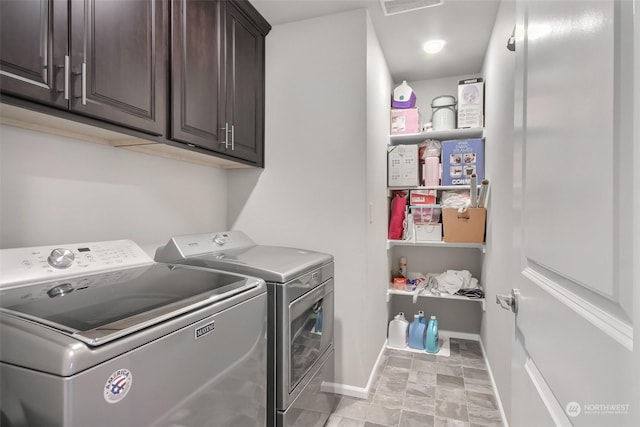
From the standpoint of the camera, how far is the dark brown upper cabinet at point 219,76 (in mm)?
1503

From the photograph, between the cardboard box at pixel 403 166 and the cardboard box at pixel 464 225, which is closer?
the cardboard box at pixel 464 225

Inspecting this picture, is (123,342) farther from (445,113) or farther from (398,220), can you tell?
(445,113)

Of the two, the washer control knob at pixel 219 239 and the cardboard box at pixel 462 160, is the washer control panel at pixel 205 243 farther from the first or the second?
the cardboard box at pixel 462 160

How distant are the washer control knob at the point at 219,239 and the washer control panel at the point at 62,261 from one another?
1.45 ft

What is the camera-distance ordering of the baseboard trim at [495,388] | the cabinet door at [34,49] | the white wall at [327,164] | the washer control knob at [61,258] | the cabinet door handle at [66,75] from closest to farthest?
the cabinet door at [34,49], the cabinet door handle at [66,75], the washer control knob at [61,258], the baseboard trim at [495,388], the white wall at [327,164]

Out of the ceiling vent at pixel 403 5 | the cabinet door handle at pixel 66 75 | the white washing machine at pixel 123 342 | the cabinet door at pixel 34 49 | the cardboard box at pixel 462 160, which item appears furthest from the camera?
the cardboard box at pixel 462 160

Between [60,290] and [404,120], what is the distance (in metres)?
2.82

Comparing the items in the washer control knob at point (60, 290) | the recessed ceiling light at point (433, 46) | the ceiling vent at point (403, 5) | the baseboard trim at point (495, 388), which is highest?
the recessed ceiling light at point (433, 46)

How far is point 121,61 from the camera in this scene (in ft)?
3.99

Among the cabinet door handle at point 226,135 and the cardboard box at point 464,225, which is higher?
the cabinet door handle at point 226,135

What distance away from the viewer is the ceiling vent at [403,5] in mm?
1954

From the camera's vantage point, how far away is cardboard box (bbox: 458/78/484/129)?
275 centimetres

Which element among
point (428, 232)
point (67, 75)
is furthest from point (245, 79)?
point (428, 232)

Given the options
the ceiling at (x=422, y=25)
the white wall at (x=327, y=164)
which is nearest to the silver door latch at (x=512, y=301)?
the white wall at (x=327, y=164)
